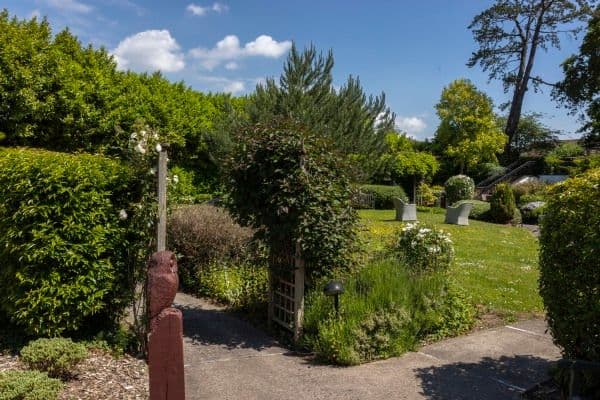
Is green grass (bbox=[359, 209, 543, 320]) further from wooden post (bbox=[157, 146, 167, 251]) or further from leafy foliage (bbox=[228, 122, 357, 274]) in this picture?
wooden post (bbox=[157, 146, 167, 251])

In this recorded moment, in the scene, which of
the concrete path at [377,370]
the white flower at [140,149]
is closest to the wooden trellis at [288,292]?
the concrete path at [377,370]

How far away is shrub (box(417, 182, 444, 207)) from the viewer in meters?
23.8

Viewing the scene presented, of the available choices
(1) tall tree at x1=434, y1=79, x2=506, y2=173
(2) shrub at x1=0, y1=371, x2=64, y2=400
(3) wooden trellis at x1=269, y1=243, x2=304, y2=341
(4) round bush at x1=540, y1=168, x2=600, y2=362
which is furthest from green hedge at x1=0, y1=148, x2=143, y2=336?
(1) tall tree at x1=434, y1=79, x2=506, y2=173

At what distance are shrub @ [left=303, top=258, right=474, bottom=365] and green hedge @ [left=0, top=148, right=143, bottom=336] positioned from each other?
7.53ft

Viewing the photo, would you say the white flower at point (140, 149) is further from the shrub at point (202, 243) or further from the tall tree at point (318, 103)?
the tall tree at point (318, 103)

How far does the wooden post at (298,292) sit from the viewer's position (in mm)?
5539

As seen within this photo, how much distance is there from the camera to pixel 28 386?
3682mm

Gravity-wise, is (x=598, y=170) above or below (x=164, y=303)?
above

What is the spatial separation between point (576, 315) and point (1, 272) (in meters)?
5.49

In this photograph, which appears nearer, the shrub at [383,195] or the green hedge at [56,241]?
the green hedge at [56,241]

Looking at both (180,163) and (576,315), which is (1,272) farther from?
(180,163)

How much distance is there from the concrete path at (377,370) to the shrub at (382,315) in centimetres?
17

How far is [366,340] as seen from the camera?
498 centimetres

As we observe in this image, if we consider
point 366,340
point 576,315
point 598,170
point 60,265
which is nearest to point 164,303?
point 60,265
